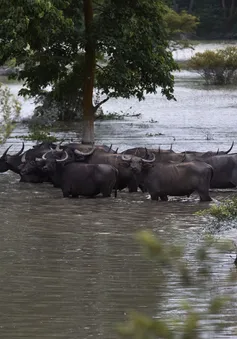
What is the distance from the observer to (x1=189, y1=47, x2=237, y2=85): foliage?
139 ft

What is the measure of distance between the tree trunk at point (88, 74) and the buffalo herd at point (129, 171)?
3891 millimetres

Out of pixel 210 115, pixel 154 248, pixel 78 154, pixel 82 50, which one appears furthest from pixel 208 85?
pixel 154 248

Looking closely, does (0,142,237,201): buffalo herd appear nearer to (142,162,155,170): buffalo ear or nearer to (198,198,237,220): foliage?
(142,162,155,170): buffalo ear

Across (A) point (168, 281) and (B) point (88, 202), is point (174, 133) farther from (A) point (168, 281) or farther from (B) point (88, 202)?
(A) point (168, 281)

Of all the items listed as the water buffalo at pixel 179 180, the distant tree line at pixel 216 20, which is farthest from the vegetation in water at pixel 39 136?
the distant tree line at pixel 216 20

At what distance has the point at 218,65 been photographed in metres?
43.6

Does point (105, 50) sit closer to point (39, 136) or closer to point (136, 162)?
point (39, 136)

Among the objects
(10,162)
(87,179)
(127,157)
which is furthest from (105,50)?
(87,179)

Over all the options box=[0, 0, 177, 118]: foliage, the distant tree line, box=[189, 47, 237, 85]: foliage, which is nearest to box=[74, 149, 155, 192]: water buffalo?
box=[0, 0, 177, 118]: foliage

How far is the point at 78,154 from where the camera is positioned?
53.7 ft

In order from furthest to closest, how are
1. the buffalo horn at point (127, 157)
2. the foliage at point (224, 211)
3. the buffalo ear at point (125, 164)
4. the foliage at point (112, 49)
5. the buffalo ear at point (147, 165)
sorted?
the foliage at point (112, 49)
the buffalo horn at point (127, 157)
the buffalo ear at point (125, 164)
the buffalo ear at point (147, 165)
the foliage at point (224, 211)

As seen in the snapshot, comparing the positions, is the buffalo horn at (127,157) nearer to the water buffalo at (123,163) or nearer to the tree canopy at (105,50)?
the water buffalo at (123,163)

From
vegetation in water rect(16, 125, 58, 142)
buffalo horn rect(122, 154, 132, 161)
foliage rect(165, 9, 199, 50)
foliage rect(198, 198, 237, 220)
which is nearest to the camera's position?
foliage rect(198, 198, 237, 220)

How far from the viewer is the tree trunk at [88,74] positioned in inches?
810
